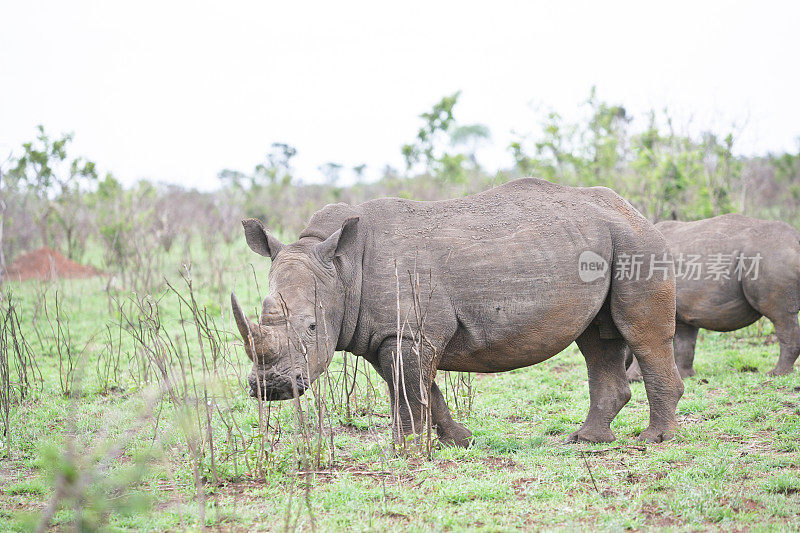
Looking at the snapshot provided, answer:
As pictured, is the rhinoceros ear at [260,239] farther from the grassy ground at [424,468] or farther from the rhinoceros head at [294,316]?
the grassy ground at [424,468]

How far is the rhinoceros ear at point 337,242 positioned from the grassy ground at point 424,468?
36.5 inches

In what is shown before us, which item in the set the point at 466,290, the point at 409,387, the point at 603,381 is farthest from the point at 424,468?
the point at 603,381

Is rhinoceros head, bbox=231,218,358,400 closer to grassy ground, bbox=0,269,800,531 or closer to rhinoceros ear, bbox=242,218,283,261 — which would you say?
rhinoceros ear, bbox=242,218,283,261

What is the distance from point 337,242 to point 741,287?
5555 millimetres

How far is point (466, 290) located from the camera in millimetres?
5668

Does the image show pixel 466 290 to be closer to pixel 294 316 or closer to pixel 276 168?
pixel 294 316

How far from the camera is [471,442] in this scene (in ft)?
19.8

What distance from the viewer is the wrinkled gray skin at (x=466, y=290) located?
217 inches

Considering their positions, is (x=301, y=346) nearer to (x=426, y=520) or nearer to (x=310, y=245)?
(x=310, y=245)

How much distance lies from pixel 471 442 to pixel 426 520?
1794 millimetres

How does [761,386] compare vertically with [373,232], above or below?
below

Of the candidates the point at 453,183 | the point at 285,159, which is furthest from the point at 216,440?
the point at 285,159

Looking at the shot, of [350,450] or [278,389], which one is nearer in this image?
[278,389]

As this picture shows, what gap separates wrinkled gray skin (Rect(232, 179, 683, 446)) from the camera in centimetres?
552
